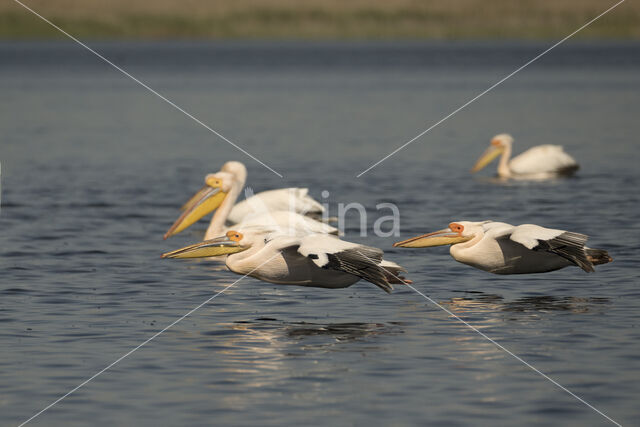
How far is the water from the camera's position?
23.4ft

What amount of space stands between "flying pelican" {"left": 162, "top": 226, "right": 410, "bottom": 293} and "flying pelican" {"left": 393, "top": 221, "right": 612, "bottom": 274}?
0.80 m

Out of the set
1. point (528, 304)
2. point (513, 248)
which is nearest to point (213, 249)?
point (513, 248)

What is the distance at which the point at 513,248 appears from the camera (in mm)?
10156

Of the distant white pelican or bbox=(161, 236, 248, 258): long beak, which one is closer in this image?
bbox=(161, 236, 248, 258): long beak

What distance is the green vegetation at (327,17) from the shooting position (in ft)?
301

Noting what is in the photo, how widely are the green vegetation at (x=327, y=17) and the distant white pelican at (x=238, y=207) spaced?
7756cm

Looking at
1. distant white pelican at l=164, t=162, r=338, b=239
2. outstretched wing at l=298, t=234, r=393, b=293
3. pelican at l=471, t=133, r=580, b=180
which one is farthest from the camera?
pelican at l=471, t=133, r=580, b=180

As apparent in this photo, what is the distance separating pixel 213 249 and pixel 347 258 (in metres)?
1.67

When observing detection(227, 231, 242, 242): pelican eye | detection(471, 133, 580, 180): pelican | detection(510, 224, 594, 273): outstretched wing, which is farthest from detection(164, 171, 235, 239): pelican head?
detection(471, 133, 580, 180): pelican

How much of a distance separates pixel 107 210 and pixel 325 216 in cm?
311
